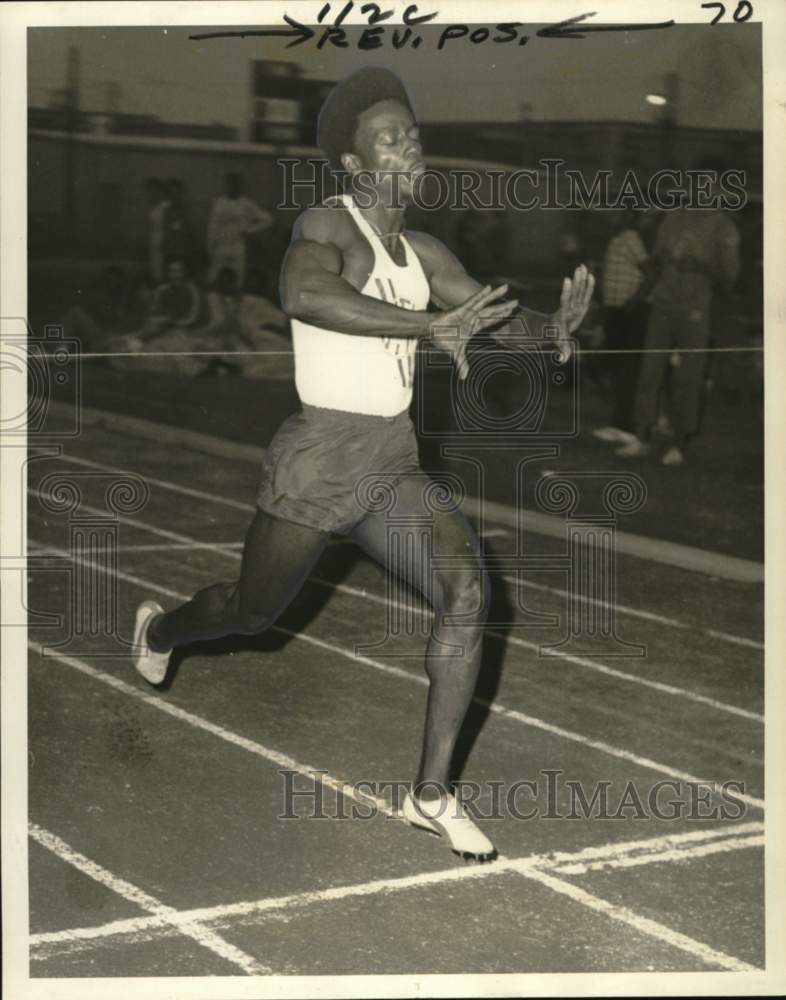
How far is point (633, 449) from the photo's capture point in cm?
1491

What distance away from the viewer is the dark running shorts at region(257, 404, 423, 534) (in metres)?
5.76

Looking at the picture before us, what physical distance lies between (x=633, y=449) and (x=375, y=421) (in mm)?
9372

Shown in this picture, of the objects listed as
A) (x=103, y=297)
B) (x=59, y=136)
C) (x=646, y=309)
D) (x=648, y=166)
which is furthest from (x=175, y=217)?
(x=646, y=309)

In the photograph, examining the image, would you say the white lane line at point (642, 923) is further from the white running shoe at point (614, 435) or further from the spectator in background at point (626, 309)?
the white running shoe at point (614, 435)

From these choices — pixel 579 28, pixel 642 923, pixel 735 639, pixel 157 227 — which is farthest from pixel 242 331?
pixel 642 923

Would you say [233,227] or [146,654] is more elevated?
[233,227]

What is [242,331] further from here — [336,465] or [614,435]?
[336,465]

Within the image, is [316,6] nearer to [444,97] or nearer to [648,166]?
[648,166]

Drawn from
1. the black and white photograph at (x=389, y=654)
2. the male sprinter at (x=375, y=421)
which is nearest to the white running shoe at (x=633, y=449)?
the black and white photograph at (x=389, y=654)

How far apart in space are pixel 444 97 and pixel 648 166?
4.05 meters

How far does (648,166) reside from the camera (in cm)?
2519

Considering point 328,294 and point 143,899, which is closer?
point 328,294

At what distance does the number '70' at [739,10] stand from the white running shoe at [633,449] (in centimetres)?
942

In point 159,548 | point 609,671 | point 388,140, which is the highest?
point 388,140
